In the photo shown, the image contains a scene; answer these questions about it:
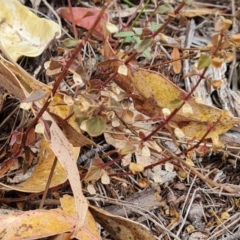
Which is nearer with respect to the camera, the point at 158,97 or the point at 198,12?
the point at 158,97

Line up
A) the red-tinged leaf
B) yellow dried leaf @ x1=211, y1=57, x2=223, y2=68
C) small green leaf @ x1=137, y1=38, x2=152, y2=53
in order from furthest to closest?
1. the red-tinged leaf
2. small green leaf @ x1=137, y1=38, x2=152, y2=53
3. yellow dried leaf @ x1=211, y1=57, x2=223, y2=68

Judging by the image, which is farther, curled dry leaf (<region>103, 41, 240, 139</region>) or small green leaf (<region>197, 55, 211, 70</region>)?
curled dry leaf (<region>103, 41, 240, 139</region>)

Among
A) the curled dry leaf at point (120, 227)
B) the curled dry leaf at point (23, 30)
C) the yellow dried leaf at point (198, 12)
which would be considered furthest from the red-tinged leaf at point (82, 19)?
the curled dry leaf at point (120, 227)

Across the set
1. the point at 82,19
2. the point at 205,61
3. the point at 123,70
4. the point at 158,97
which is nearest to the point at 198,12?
the point at 82,19

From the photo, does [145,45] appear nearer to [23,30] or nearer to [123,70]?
[123,70]

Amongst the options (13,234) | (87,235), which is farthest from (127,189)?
(13,234)

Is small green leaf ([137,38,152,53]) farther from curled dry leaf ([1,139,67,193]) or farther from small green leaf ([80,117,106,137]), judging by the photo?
curled dry leaf ([1,139,67,193])

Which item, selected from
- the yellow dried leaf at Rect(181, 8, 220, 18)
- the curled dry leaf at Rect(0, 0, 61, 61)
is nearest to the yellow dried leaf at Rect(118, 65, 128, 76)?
the curled dry leaf at Rect(0, 0, 61, 61)

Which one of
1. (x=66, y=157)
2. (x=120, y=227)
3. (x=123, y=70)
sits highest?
(x=123, y=70)

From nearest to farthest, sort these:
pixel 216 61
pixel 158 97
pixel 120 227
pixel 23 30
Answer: pixel 216 61 → pixel 120 227 → pixel 158 97 → pixel 23 30
